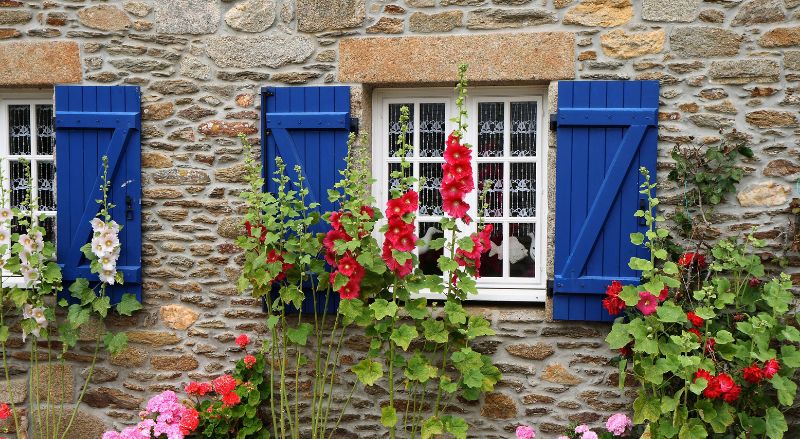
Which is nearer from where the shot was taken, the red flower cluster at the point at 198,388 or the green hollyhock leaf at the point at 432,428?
the green hollyhock leaf at the point at 432,428

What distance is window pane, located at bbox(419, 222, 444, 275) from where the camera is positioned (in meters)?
4.22

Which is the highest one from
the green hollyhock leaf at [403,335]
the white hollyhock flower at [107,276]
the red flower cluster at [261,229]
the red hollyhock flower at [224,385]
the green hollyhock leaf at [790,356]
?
the red flower cluster at [261,229]

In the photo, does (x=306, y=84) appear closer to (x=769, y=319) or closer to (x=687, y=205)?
(x=687, y=205)

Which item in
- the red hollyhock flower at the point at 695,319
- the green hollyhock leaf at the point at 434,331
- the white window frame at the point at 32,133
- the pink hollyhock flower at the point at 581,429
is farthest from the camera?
the white window frame at the point at 32,133

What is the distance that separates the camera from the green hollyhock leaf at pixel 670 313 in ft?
11.2

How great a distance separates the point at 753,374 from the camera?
337 cm

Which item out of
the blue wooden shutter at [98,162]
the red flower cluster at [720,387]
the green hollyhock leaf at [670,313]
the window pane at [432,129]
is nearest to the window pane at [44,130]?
the blue wooden shutter at [98,162]

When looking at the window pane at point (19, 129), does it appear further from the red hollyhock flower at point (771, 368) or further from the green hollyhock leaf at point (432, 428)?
the red hollyhock flower at point (771, 368)

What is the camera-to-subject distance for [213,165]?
421cm

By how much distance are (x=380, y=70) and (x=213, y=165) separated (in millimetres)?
1133

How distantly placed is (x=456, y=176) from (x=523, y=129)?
78 cm

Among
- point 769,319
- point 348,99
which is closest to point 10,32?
point 348,99

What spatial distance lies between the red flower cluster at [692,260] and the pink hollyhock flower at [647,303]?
265mm

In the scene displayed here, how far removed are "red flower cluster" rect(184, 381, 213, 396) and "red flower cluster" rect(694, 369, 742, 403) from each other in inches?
103
